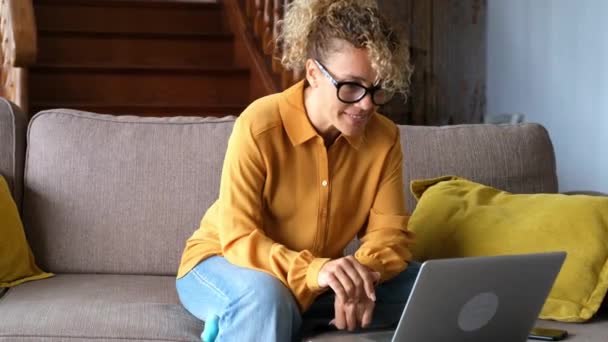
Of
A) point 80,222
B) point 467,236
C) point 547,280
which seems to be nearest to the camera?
point 547,280

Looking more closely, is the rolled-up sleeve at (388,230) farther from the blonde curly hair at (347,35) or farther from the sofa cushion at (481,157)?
the sofa cushion at (481,157)

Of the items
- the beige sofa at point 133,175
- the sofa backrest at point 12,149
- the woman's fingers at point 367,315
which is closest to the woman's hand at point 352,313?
the woman's fingers at point 367,315

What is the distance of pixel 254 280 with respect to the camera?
178 cm

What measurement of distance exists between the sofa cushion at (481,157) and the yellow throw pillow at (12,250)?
2.99ft

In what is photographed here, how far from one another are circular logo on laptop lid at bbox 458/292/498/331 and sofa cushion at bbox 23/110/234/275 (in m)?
0.94

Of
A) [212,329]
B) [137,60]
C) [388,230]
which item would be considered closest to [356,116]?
[388,230]

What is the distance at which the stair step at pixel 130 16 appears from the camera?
16.7 feet

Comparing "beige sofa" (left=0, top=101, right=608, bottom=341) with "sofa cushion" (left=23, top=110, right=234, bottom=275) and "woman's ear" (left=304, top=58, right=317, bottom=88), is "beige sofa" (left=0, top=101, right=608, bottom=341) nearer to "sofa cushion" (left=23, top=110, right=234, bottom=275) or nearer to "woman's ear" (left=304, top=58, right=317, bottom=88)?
"sofa cushion" (left=23, top=110, right=234, bottom=275)

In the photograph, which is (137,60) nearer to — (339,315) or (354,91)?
(354,91)

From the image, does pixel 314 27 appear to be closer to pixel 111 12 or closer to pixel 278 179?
pixel 278 179

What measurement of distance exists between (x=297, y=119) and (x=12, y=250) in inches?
Answer: 30.1

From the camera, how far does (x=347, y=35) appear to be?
6.06ft

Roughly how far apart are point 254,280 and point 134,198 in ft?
2.35

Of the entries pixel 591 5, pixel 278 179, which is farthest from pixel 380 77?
pixel 591 5
